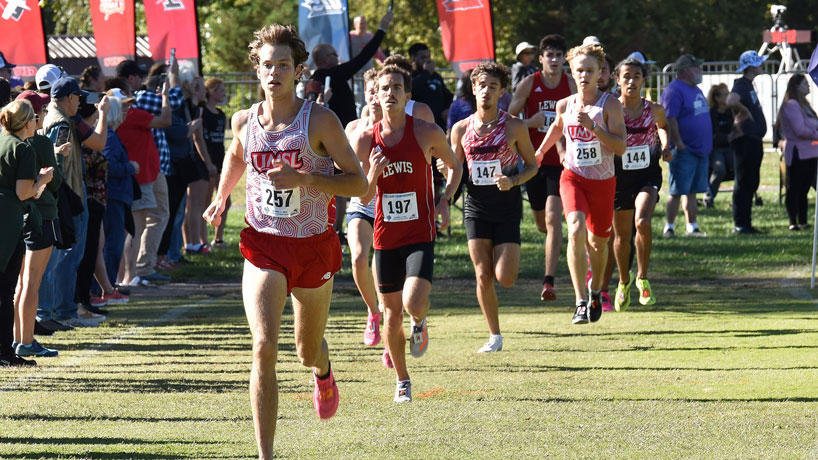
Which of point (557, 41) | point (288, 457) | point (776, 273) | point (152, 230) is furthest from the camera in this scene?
point (776, 273)

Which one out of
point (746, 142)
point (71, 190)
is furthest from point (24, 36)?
point (746, 142)

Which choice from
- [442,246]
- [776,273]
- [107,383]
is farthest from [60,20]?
[107,383]

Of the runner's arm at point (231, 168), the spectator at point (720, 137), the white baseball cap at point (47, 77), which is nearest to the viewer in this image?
the runner's arm at point (231, 168)

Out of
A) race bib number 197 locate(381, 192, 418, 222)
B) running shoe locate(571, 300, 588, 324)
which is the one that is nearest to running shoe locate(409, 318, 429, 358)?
race bib number 197 locate(381, 192, 418, 222)

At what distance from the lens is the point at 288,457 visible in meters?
5.98

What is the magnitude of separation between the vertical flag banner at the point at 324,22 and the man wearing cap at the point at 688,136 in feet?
13.5

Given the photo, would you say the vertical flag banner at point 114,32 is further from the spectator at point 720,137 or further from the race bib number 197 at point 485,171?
the spectator at point 720,137

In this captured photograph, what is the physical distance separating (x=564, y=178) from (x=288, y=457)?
4656 mm

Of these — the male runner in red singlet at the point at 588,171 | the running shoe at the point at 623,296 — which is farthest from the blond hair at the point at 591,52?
the running shoe at the point at 623,296

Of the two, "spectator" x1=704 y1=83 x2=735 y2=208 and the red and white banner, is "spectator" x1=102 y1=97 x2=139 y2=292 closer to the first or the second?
A: the red and white banner

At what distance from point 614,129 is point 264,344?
490 cm

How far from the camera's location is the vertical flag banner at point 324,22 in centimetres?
1569

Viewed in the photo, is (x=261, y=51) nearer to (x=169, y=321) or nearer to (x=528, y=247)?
(x=169, y=321)

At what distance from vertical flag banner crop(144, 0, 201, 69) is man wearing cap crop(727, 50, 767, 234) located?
7170 mm
